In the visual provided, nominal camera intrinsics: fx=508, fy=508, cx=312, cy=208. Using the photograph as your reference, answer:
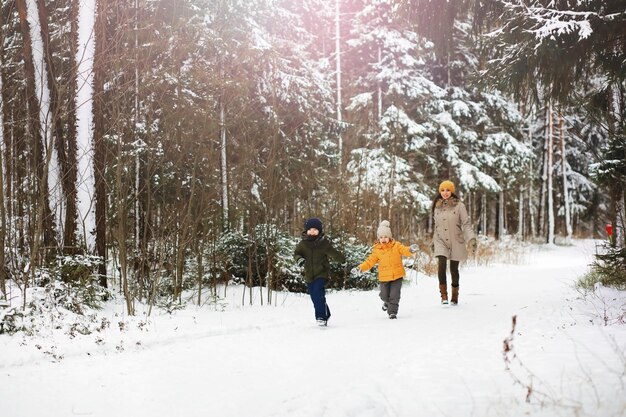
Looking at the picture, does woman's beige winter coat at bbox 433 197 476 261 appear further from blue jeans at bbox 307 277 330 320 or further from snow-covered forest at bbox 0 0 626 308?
blue jeans at bbox 307 277 330 320

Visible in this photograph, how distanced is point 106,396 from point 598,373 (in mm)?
3830

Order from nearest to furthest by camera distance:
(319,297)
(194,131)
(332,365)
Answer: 1. (332,365)
2. (319,297)
3. (194,131)

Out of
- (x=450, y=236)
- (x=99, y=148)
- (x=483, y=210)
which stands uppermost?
(x=99, y=148)

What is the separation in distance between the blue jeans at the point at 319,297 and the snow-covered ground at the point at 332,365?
26 cm

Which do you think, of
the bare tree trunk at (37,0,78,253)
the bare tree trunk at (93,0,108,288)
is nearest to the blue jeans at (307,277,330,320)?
the bare tree trunk at (93,0,108,288)

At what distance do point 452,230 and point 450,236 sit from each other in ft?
0.34

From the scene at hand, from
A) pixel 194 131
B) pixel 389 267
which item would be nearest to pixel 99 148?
pixel 194 131

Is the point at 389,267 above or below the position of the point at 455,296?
above

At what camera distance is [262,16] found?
61.8 feet

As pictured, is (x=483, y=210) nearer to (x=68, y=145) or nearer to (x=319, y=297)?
(x=319, y=297)

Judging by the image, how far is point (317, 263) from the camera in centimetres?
727

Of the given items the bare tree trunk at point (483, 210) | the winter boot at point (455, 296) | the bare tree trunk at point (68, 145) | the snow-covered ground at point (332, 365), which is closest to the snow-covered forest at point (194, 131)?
the bare tree trunk at point (68, 145)

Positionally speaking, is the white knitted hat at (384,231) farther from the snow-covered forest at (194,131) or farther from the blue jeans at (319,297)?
the snow-covered forest at (194,131)

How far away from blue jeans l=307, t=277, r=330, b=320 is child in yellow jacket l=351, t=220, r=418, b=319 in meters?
0.68
